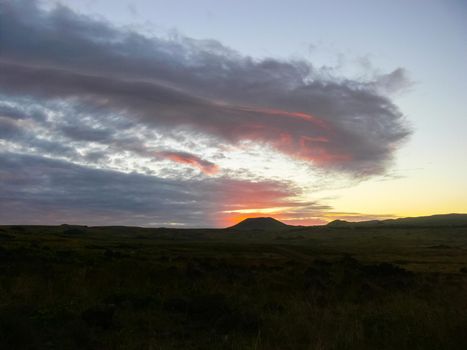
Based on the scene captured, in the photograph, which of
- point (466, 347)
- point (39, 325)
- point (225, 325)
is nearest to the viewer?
point (466, 347)

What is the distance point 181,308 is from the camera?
10297mm

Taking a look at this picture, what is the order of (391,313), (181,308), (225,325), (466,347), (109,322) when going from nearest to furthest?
(466,347) → (109,322) → (225,325) → (391,313) → (181,308)

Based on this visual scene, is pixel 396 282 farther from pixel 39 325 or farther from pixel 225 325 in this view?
pixel 39 325

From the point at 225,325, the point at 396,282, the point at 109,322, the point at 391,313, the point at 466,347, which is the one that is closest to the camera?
the point at 466,347

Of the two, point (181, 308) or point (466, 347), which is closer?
point (466, 347)

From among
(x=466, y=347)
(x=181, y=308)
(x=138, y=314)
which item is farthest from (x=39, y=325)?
(x=466, y=347)

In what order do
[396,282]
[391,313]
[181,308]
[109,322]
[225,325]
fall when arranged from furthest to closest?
1. [396,282]
2. [181,308]
3. [391,313]
4. [225,325]
5. [109,322]

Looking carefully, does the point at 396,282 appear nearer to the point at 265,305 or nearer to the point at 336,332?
the point at 265,305

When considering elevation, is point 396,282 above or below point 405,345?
below

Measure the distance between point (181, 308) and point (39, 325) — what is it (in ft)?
12.0

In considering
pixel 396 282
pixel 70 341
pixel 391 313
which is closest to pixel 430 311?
pixel 391 313

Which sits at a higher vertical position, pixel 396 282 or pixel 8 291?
pixel 8 291

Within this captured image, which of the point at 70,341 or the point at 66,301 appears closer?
the point at 70,341

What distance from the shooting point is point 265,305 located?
36.0 ft
